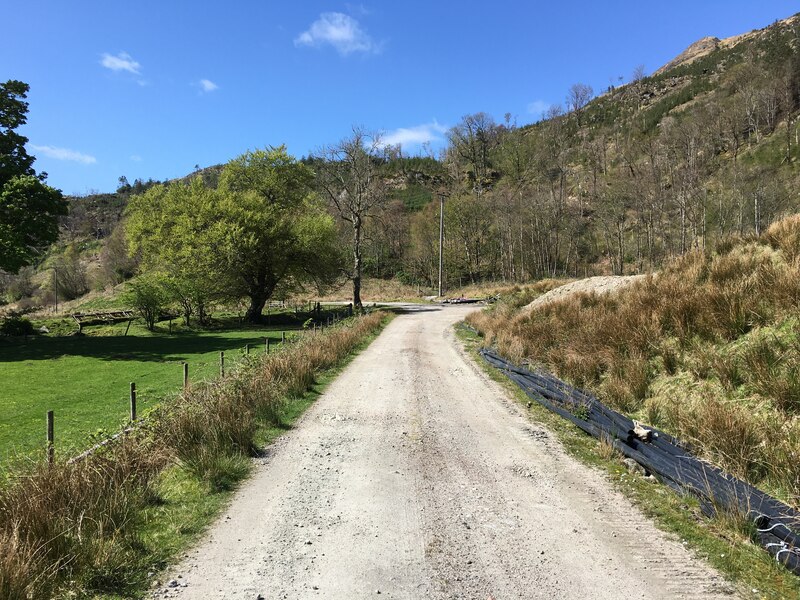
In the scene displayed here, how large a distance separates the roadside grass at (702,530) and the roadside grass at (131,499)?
485cm

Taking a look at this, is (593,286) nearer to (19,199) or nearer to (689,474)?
(689,474)

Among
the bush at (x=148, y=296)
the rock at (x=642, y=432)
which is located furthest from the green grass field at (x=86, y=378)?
the rock at (x=642, y=432)

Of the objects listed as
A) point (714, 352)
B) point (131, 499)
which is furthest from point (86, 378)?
point (714, 352)

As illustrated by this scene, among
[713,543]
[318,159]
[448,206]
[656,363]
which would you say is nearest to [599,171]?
[448,206]

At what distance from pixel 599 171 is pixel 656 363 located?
79512mm

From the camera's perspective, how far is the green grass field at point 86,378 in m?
9.95

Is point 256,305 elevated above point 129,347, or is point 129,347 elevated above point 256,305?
point 256,305

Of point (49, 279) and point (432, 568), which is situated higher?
point (49, 279)

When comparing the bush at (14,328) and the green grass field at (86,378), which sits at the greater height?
the bush at (14,328)

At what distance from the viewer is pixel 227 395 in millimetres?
8766

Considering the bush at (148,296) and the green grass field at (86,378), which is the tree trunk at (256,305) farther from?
the bush at (148,296)

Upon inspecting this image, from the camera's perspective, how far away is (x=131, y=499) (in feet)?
16.9

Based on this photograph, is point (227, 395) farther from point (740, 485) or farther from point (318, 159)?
point (318, 159)

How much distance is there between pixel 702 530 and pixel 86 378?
18.7 m
